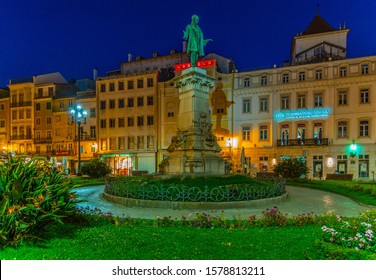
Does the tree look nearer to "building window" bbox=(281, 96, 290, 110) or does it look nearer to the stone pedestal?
the stone pedestal

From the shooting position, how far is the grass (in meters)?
6.43

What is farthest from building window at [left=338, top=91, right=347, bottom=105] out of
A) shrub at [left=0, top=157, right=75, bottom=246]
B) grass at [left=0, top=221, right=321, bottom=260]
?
shrub at [left=0, top=157, right=75, bottom=246]

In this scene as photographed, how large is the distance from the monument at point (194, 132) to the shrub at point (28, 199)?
34.9 feet

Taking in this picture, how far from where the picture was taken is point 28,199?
7199 mm

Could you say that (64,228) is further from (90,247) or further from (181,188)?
(181,188)

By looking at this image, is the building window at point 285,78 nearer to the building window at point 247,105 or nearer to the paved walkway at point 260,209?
the building window at point 247,105

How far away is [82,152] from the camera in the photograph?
56.0 meters

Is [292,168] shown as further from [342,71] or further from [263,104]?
[342,71]

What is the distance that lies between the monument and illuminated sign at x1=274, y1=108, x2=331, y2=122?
2572 centimetres

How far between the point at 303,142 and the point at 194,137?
89.1 feet

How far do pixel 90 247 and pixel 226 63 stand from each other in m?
51.0

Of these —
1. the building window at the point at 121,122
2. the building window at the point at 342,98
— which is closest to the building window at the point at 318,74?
the building window at the point at 342,98

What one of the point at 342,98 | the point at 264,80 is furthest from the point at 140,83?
the point at 342,98
